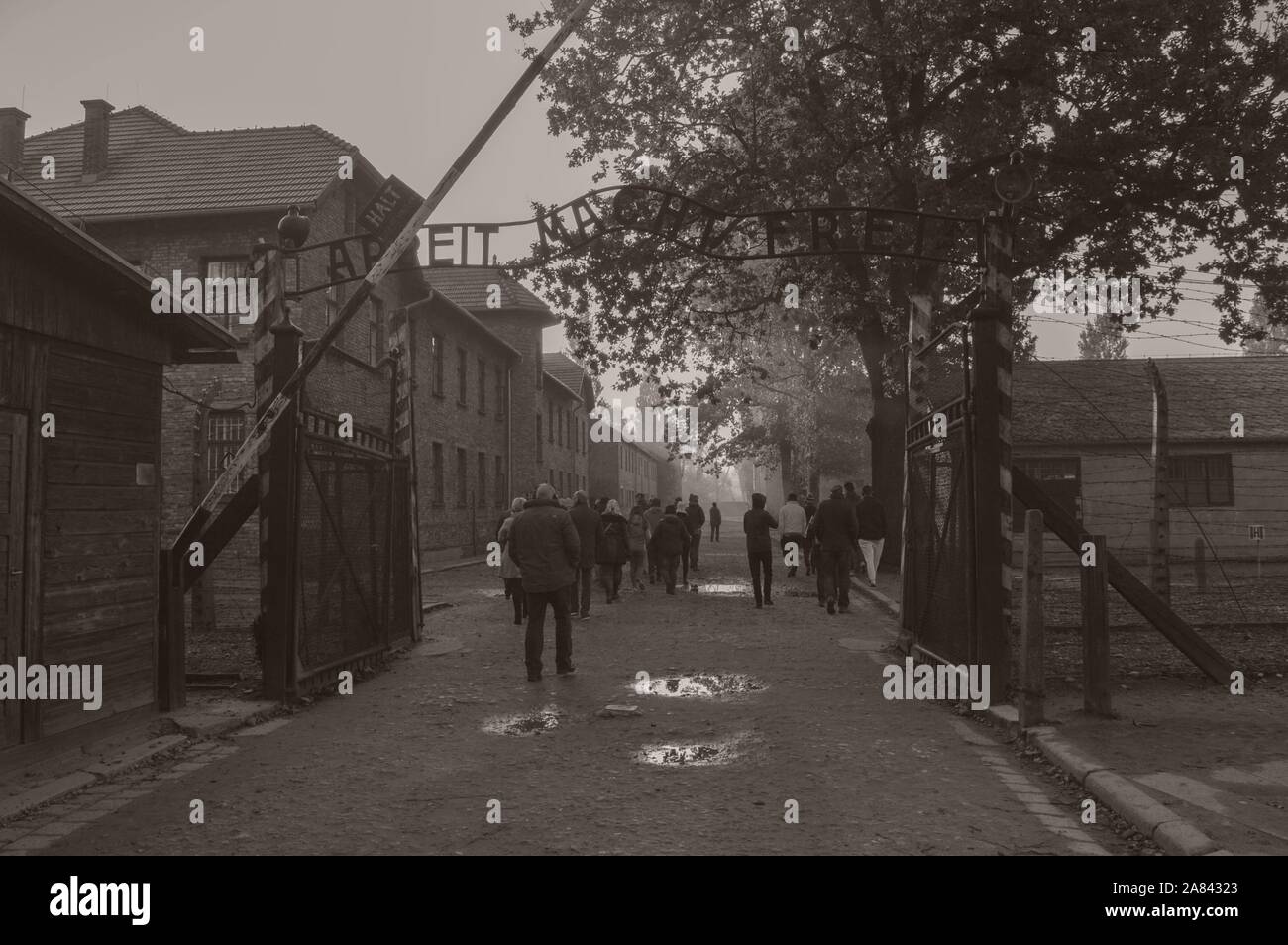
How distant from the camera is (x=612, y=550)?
19.1 m

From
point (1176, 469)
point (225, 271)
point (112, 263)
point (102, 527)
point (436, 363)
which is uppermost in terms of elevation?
point (225, 271)

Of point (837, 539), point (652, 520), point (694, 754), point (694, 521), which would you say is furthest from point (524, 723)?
point (694, 521)

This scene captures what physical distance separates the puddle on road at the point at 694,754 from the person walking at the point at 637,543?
13306 mm

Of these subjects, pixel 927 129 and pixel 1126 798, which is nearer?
pixel 1126 798

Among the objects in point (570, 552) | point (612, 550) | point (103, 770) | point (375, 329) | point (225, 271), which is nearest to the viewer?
point (103, 770)

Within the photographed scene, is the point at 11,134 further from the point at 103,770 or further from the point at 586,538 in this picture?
the point at 103,770

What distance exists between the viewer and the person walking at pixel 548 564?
440 inches

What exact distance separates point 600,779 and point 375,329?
2232cm

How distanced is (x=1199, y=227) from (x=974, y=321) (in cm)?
1125

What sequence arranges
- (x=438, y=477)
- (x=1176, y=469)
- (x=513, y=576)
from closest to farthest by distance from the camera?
(x=513, y=576) → (x=1176, y=469) → (x=438, y=477)

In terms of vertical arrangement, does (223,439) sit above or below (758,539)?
above

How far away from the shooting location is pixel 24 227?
278 inches

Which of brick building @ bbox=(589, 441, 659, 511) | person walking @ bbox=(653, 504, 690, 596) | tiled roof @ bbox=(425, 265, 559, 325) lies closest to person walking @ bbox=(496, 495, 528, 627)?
person walking @ bbox=(653, 504, 690, 596)

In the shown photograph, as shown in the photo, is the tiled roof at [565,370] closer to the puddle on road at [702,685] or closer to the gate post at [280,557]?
the puddle on road at [702,685]
